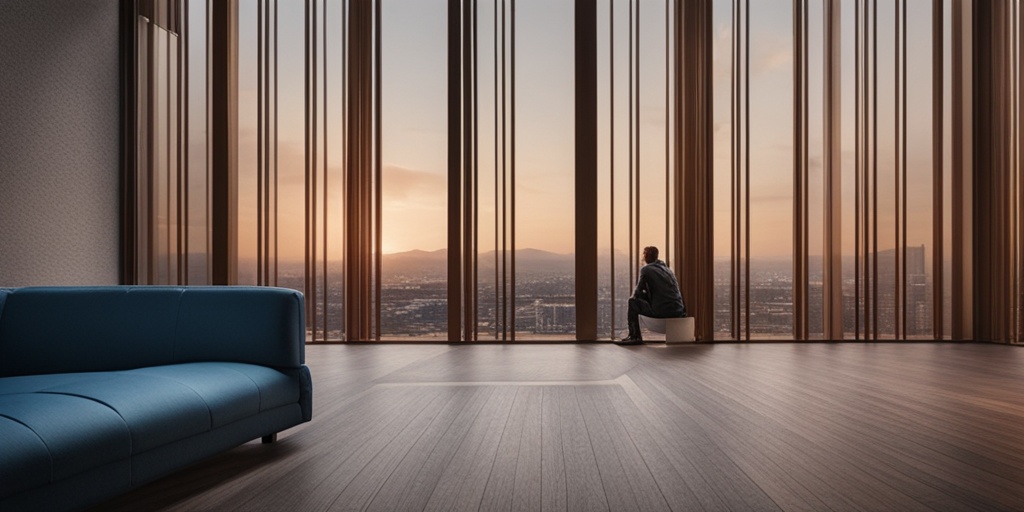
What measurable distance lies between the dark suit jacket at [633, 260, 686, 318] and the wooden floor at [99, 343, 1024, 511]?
2072 mm

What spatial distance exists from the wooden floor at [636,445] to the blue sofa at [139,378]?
6.9 inches

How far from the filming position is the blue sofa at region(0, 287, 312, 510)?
1.90 m

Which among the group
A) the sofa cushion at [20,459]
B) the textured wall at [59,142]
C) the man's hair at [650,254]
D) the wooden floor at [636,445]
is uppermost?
the textured wall at [59,142]

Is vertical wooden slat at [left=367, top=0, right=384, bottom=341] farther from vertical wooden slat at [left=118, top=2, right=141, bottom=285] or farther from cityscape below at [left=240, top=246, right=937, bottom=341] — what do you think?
vertical wooden slat at [left=118, top=2, right=141, bottom=285]

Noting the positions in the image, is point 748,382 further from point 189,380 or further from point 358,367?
point 189,380

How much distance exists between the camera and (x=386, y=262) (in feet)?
25.2

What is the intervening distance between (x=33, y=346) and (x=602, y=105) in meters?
6.13

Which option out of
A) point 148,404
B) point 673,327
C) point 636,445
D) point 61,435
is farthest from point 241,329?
point 673,327

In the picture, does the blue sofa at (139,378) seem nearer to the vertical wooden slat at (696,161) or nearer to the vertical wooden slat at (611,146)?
the vertical wooden slat at (611,146)

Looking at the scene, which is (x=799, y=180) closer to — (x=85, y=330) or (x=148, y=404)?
(x=85, y=330)

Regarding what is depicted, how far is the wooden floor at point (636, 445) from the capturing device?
217cm

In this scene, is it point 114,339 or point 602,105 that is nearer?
point 114,339

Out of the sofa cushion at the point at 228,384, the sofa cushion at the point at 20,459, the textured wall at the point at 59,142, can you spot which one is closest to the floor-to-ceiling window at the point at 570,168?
the textured wall at the point at 59,142

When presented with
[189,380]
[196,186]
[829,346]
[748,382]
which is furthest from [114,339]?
[829,346]
